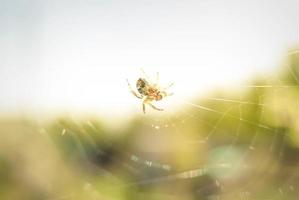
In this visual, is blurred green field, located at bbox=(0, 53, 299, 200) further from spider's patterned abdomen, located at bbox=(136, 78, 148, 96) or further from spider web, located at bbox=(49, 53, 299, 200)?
spider's patterned abdomen, located at bbox=(136, 78, 148, 96)

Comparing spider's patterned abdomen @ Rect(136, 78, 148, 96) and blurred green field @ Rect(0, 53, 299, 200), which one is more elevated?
spider's patterned abdomen @ Rect(136, 78, 148, 96)

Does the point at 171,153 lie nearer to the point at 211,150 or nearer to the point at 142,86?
the point at 211,150

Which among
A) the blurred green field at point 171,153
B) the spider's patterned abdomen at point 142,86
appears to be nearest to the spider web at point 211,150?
the blurred green field at point 171,153

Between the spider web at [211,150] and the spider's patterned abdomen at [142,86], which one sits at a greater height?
the spider's patterned abdomen at [142,86]

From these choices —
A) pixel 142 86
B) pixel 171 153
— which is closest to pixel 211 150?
pixel 171 153

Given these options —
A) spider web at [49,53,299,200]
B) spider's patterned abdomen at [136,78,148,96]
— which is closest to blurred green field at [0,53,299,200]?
spider web at [49,53,299,200]

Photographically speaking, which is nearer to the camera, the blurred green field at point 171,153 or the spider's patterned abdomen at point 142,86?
the blurred green field at point 171,153

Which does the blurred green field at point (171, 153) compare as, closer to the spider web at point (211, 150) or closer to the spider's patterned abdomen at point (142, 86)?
the spider web at point (211, 150)
